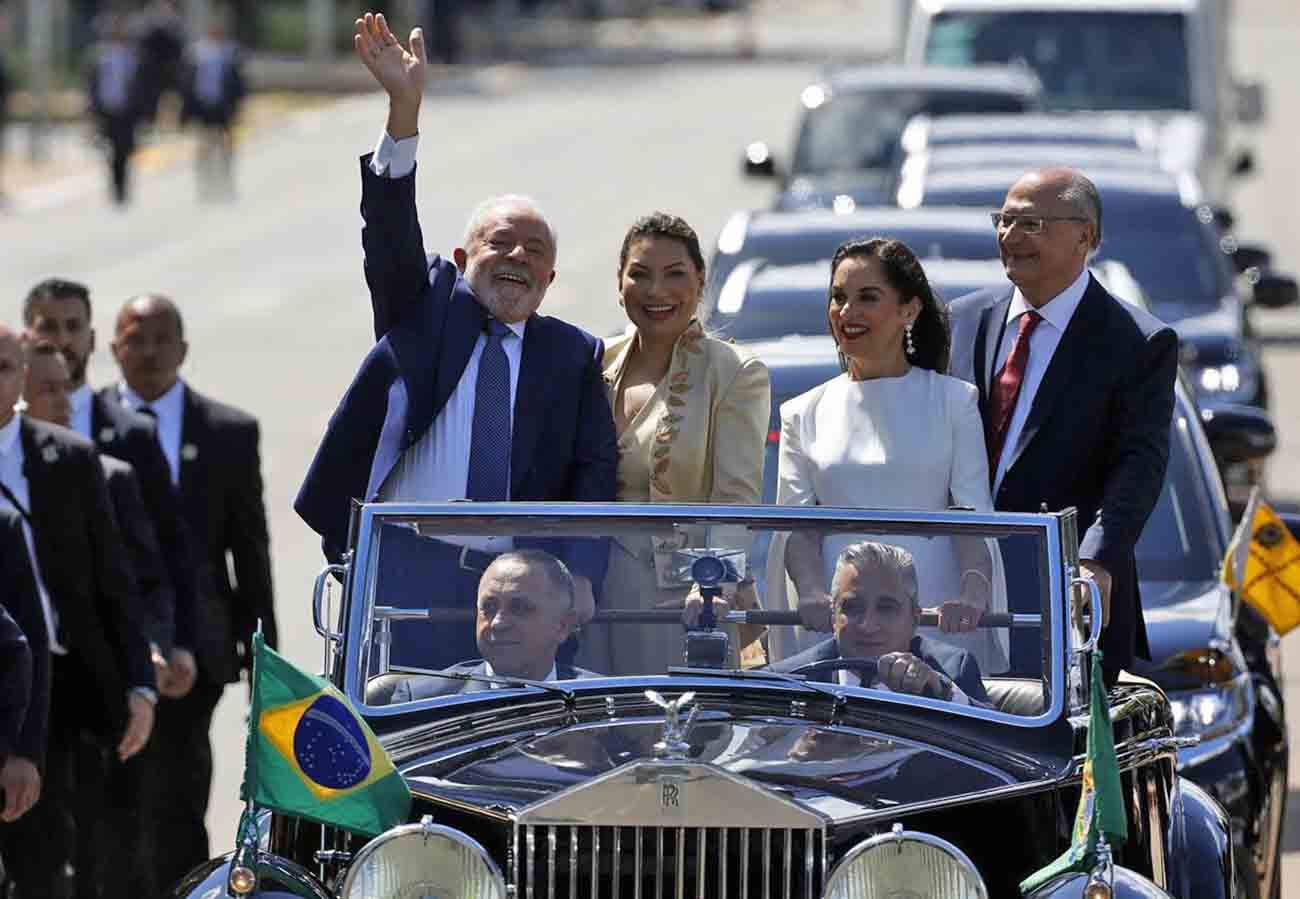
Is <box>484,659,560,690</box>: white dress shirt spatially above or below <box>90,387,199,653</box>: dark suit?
below

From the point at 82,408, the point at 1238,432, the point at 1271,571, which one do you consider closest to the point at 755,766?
the point at 1271,571

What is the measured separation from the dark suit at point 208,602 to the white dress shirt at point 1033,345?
8.99 ft

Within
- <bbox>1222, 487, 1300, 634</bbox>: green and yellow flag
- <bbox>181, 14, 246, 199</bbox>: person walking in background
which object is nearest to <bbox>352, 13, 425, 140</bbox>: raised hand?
<bbox>1222, 487, 1300, 634</bbox>: green and yellow flag

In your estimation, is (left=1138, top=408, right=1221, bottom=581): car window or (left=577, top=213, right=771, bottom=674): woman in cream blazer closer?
(left=577, top=213, right=771, bottom=674): woman in cream blazer

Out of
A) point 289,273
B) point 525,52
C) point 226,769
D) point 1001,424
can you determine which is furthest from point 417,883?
point 525,52

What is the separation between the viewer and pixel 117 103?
31.9 metres

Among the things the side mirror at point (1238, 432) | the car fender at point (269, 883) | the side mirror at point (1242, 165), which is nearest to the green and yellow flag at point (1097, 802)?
the car fender at point (269, 883)

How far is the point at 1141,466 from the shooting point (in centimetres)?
698

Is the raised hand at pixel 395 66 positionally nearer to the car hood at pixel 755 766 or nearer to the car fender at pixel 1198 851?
the car hood at pixel 755 766

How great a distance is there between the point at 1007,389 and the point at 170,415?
9.64 ft

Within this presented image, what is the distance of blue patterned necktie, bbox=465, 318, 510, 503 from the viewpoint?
685 cm

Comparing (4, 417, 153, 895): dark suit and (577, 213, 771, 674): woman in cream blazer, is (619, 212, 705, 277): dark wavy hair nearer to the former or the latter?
(577, 213, 771, 674): woman in cream blazer

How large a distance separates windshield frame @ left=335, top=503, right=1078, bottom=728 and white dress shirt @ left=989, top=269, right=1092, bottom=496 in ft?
3.20

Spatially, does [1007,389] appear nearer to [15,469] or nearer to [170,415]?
[15,469]
